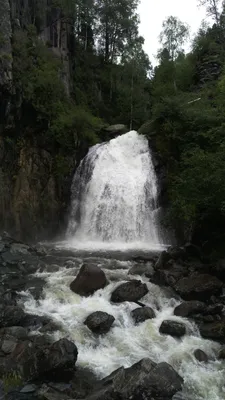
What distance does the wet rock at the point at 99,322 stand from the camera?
954 cm

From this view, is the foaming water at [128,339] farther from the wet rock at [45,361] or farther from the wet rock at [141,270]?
the wet rock at [141,270]

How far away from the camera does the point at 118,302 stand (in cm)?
1123

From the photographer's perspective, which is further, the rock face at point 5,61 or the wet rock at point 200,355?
the rock face at point 5,61

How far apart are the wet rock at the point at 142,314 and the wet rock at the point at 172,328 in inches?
26.8

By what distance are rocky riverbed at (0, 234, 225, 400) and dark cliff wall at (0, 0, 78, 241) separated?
22.5 feet

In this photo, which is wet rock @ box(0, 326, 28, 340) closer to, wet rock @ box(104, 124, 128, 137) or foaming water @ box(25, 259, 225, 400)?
foaming water @ box(25, 259, 225, 400)

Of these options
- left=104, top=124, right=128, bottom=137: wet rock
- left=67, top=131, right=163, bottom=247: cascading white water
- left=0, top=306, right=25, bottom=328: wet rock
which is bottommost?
left=0, top=306, right=25, bottom=328: wet rock

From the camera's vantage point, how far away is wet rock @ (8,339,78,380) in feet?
24.8

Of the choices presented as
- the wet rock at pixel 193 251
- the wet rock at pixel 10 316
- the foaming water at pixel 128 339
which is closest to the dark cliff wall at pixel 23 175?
the wet rock at pixel 193 251

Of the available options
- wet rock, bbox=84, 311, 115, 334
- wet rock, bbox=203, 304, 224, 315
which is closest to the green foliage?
wet rock, bbox=84, 311, 115, 334

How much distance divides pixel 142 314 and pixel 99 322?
1470 millimetres

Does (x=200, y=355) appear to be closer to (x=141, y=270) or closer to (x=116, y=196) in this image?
(x=141, y=270)

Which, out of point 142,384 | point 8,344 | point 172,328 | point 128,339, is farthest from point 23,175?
point 142,384

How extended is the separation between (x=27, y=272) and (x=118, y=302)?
182 inches
